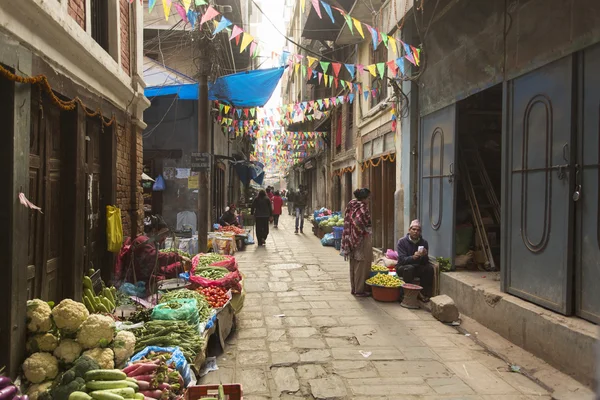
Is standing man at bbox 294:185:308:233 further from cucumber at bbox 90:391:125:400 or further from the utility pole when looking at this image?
cucumber at bbox 90:391:125:400

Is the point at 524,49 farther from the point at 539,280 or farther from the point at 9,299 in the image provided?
the point at 9,299

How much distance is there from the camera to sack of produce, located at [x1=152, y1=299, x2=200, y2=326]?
466 cm

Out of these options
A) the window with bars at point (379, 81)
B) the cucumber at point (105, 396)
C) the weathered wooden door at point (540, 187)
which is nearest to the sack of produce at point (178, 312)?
the cucumber at point (105, 396)

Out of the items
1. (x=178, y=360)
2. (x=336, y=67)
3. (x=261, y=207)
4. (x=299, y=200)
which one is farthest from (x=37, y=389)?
(x=299, y=200)

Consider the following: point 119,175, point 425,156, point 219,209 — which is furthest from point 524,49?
point 219,209

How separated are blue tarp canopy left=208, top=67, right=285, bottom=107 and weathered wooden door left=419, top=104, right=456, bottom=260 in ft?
13.1

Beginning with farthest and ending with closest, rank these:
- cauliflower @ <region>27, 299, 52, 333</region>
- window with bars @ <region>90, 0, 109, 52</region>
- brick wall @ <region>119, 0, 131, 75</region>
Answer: brick wall @ <region>119, 0, 131, 75</region>
window with bars @ <region>90, 0, 109, 52</region>
cauliflower @ <region>27, 299, 52, 333</region>

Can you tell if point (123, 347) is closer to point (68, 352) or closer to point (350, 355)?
point (68, 352)

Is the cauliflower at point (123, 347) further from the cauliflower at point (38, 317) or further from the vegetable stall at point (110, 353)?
the cauliflower at point (38, 317)

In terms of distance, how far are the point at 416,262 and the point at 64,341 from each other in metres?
5.74

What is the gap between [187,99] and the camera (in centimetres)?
1411

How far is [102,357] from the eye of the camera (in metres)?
3.44

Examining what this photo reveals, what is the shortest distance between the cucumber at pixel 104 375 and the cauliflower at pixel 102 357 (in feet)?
0.44

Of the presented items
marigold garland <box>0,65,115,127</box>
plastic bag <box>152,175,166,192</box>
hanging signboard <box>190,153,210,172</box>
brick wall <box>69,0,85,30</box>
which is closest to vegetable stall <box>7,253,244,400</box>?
marigold garland <box>0,65,115,127</box>
